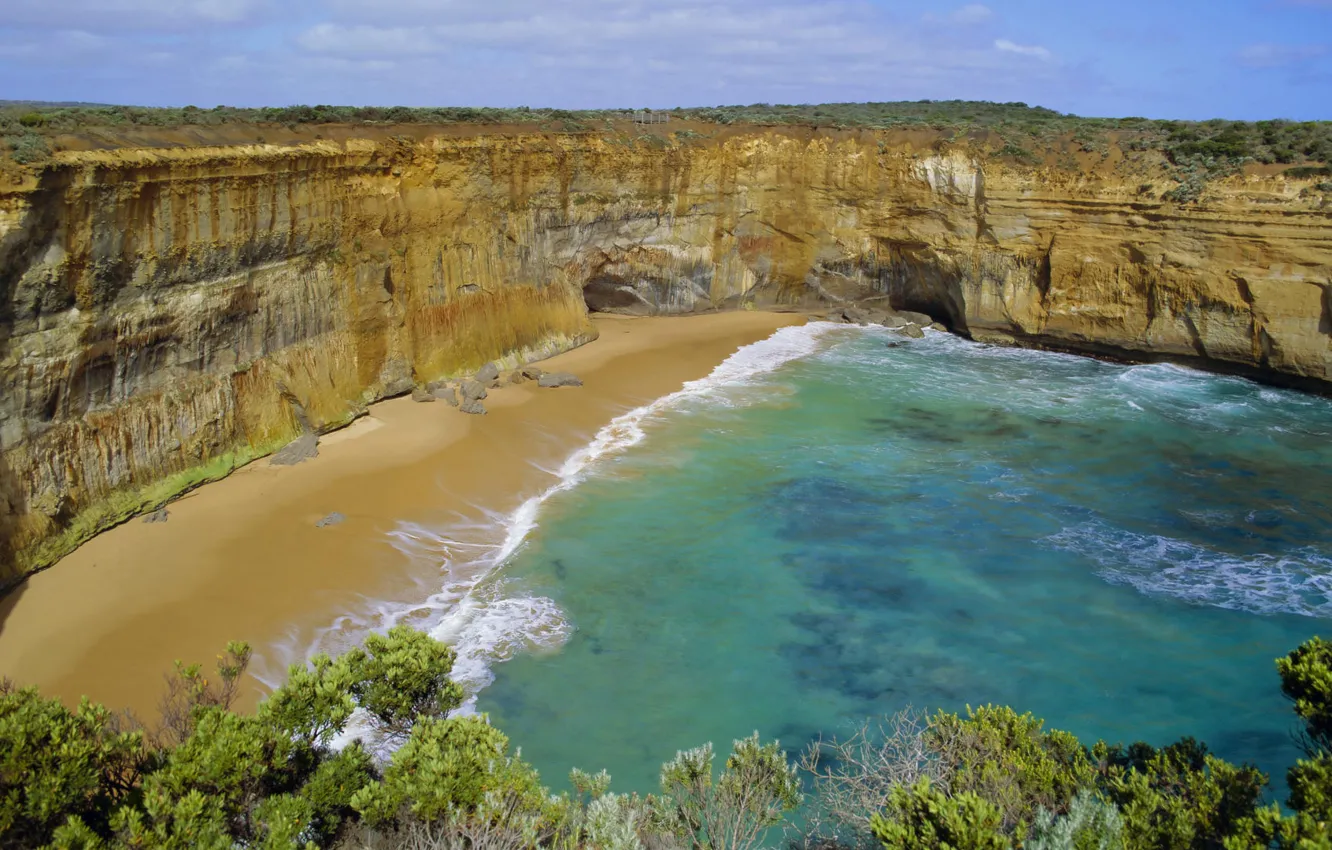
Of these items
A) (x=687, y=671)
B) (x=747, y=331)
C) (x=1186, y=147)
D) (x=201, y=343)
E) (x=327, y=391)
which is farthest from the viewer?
(x=747, y=331)

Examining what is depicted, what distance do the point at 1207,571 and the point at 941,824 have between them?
13.5 metres

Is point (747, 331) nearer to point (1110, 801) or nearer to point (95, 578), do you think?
→ point (95, 578)

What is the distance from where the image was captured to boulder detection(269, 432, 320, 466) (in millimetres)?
20750

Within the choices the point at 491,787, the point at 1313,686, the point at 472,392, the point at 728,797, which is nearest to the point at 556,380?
the point at 472,392

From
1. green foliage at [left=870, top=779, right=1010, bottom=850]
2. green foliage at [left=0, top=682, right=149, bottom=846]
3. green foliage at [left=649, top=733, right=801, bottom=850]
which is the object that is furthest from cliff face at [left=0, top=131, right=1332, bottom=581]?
green foliage at [left=870, top=779, right=1010, bottom=850]

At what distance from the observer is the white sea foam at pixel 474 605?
1518 centimetres

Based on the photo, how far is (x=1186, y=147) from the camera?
1223 inches

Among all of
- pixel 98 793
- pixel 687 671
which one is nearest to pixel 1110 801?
pixel 687 671

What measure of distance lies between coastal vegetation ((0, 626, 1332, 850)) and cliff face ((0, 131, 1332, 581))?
9404mm

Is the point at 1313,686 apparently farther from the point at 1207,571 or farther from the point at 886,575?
the point at 1207,571

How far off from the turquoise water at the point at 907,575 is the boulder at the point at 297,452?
5.17 meters

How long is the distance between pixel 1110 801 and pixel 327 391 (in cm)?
1902

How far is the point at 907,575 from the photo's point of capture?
18062 millimetres

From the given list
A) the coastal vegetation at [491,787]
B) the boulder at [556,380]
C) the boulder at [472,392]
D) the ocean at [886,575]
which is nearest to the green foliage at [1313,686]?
the coastal vegetation at [491,787]
